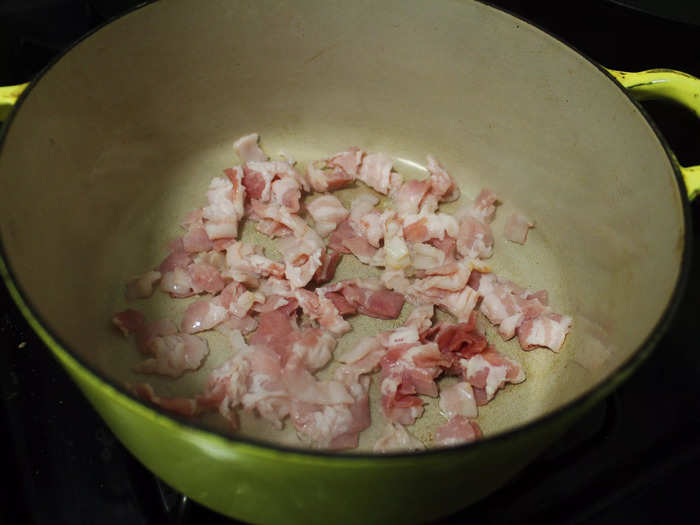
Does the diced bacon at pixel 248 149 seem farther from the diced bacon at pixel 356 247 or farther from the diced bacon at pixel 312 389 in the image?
the diced bacon at pixel 312 389

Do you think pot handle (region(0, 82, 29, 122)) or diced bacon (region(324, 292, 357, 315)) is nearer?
pot handle (region(0, 82, 29, 122))

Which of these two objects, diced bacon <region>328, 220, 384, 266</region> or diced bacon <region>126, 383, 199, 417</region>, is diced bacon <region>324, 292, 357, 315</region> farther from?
diced bacon <region>126, 383, 199, 417</region>

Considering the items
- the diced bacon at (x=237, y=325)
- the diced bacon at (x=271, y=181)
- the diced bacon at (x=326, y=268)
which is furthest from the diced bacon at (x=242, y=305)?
the diced bacon at (x=271, y=181)

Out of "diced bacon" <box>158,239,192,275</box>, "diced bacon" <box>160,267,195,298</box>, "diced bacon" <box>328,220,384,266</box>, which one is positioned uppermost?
"diced bacon" <box>328,220,384,266</box>

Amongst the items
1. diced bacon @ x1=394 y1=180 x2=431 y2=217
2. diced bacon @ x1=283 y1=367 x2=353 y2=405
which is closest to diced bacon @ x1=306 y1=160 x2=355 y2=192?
diced bacon @ x1=394 y1=180 x2=431 y2=217

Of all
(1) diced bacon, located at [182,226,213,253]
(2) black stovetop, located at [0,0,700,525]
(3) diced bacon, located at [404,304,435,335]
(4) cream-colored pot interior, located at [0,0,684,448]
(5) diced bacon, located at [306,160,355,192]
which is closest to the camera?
(2) black stovetop, located at [0,0,700,525]

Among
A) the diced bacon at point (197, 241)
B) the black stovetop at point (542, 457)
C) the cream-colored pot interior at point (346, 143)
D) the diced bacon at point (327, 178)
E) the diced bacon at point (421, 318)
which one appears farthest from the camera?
the diced bacon at point (327, 178)

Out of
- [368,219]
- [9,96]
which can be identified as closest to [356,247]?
[368,219]
